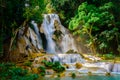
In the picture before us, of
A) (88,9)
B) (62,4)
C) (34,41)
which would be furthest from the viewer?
(62,4)

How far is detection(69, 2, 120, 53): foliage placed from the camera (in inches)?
1141

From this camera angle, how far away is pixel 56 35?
104 feet

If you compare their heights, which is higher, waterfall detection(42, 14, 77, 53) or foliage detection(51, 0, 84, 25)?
foliage detection(51, 0, 84, 25)

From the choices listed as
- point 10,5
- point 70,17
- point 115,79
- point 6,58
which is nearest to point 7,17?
point 10,5

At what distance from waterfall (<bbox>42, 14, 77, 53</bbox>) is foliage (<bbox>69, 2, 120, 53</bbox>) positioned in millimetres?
2182

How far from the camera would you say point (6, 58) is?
866 inches

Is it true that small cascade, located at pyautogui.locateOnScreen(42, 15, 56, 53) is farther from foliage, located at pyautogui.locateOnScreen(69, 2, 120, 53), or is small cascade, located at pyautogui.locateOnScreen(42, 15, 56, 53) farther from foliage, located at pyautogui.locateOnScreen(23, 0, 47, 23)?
foliage, located at pyautogui.locateOnScreen(23, 0, 47, 23)

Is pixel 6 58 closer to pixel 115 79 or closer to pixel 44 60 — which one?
pixel 44 60

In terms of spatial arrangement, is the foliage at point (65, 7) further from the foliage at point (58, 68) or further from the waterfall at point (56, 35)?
the foliage at point (58, 68)

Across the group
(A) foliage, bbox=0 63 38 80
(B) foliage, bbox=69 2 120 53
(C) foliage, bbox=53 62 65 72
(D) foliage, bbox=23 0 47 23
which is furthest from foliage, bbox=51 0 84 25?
(A) foliage, bbox=0 63 38 80

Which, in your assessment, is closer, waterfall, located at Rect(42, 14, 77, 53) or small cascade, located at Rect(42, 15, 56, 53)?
small cascade, located at Rect(42, 15, 56, 53)

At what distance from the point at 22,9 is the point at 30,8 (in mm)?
628

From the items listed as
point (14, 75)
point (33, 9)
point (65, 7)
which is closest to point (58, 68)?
point (14, 75)

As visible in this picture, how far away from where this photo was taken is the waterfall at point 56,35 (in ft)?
101
